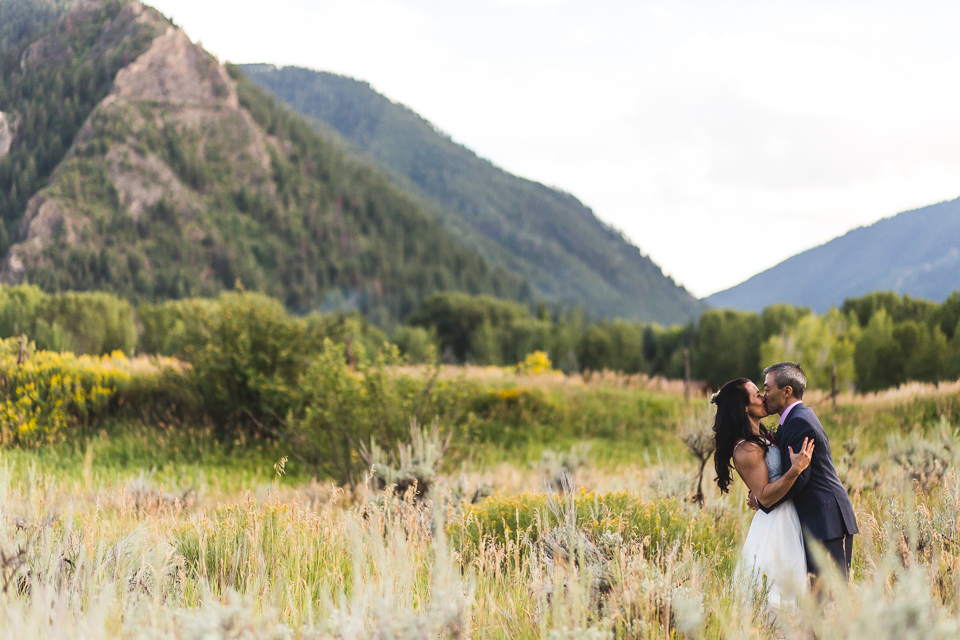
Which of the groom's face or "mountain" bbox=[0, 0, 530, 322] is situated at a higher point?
"mountain" bbox=[0, 0, 530, 322]

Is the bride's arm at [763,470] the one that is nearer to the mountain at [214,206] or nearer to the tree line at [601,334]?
the tree line at [601,334]

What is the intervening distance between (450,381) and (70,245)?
61626 mm

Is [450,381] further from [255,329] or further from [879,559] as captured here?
[879,559]

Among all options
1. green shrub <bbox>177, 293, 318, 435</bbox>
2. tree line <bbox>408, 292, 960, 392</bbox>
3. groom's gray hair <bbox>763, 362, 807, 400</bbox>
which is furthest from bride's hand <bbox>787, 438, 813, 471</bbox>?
tree line <bbox>408, 292, 960, 392</bbox>

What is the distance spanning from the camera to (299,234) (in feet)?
360

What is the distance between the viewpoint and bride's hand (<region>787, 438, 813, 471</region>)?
339 cm

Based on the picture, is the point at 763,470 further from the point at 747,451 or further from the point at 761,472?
the point at 747,451

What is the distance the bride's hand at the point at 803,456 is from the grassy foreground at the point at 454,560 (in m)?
0.56

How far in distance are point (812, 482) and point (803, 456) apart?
311 millimetres

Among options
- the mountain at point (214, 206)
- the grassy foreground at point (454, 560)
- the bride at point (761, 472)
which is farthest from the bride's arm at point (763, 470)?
the mountain at point (214, 206)

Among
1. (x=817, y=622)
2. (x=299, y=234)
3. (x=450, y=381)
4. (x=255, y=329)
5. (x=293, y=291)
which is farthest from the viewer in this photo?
(x=299, y=234)

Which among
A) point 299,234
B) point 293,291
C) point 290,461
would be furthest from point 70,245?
point 290,461

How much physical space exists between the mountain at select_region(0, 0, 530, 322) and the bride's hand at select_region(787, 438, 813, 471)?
3655 centimetres

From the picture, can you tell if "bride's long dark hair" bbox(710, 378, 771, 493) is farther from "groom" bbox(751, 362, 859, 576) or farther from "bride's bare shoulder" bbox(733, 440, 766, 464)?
"groom" bbox(751, 362, 859, 576)
